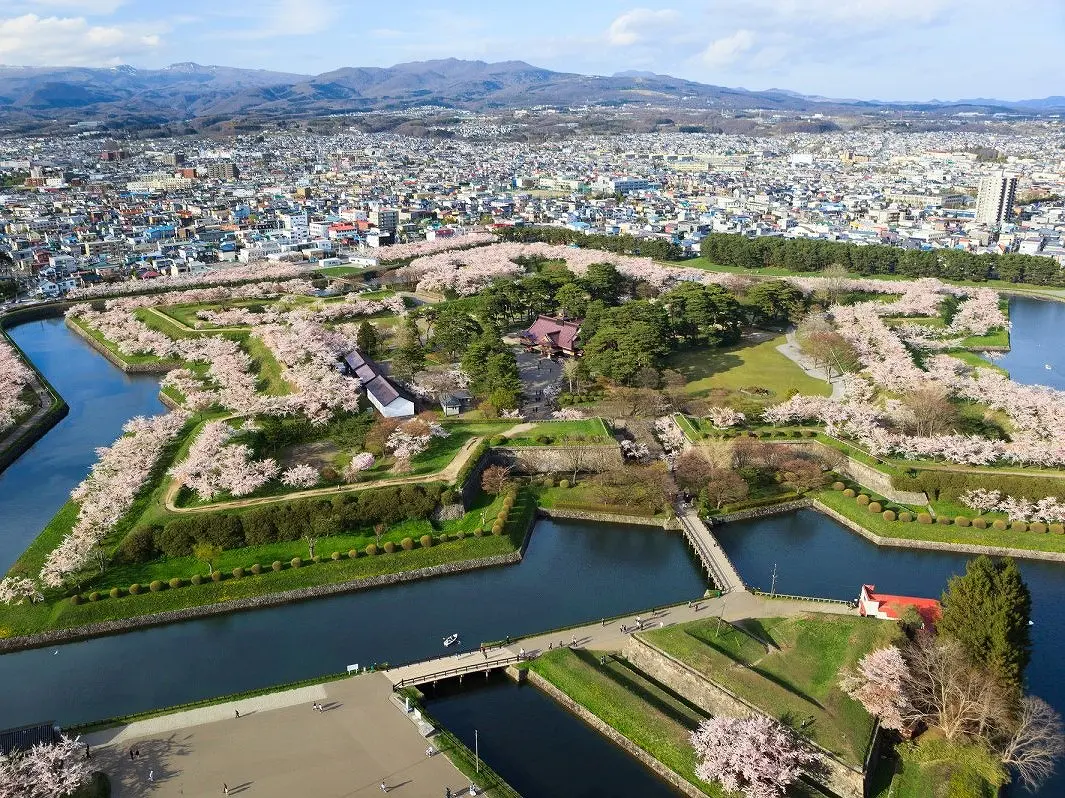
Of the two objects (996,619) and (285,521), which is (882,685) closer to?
(996,619)

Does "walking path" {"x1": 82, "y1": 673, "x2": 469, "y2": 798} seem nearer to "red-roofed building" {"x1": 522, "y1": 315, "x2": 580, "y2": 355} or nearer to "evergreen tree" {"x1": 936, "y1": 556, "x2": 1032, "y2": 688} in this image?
"evergreen tree" {"x1": 936, "y1": 556, "x2": 1032, "y2": 688}

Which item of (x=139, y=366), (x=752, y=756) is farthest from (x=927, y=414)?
(x=139, y=366)

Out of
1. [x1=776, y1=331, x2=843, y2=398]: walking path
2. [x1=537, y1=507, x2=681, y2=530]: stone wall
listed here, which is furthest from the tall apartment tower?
Result: [x1=537, y1=507, x2=681, y2=530]: stone wall

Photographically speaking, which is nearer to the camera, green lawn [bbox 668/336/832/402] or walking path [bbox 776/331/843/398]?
green lawn [bbox 668/336/832/402]

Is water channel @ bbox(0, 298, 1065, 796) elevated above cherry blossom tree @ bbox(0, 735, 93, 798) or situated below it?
below

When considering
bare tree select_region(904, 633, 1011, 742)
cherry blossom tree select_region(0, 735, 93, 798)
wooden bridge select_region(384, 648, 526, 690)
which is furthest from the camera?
wooden bridge select_region(384, 648, 526, 690)
